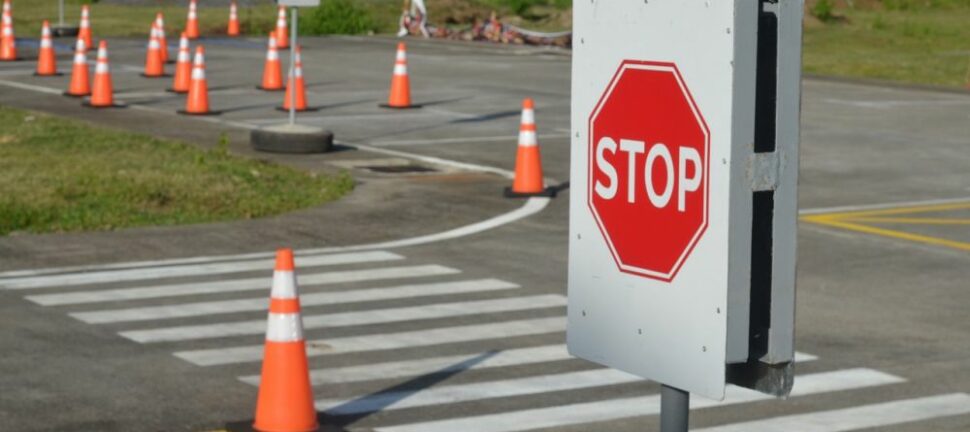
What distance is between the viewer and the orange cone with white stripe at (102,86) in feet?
83.1

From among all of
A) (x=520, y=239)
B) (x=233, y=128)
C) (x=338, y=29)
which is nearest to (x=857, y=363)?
(x=520, y=239)

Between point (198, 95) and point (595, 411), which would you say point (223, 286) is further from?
point (198, 95)

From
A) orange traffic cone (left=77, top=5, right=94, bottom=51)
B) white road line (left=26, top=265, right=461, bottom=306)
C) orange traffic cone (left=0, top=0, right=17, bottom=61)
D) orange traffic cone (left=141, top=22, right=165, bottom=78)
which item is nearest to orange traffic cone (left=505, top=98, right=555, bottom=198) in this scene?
white road line (left=26, top=265, right=461, bottom=306)

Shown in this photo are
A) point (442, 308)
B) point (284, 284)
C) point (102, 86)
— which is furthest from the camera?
point (102, 86)

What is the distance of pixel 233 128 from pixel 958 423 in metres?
15.5

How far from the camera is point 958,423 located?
8.98 meters

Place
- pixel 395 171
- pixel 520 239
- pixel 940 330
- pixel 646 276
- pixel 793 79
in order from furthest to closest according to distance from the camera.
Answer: pixel 395 171 → pixel 520 239 → pixel 940 330 → pixel 646 276 → pixel 793 79

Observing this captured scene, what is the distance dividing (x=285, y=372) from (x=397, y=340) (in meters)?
2.58

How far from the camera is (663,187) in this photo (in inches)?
143

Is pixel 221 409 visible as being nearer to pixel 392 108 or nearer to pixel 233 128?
pixel 233 128

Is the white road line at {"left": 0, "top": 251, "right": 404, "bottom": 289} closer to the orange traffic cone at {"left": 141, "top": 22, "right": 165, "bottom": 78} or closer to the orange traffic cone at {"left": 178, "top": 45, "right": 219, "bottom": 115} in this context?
the orange traffic cone at {"left": 178, "top": 45, "right": 219, "bottom": 115}

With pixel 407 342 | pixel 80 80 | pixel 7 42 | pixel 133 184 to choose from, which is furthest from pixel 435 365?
pixel 7 42

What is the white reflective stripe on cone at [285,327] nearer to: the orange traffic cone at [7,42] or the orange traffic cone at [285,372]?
the orange traffic cone at [285,372]

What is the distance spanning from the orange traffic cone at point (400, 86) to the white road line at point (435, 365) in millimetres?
15707
